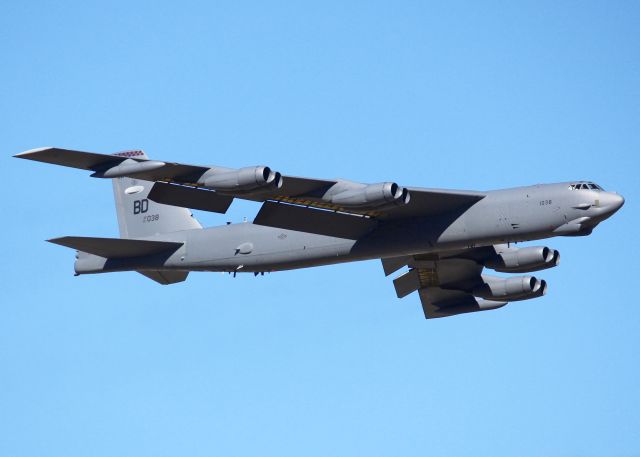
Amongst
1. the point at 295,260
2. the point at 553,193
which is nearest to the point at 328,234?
the point at 295,260

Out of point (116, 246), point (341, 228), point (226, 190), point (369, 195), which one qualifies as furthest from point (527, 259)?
point (116, 246)

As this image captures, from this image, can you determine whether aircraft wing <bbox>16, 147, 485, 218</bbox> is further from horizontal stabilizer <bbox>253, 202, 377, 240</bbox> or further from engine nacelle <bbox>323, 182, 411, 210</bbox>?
horizontal stabilizer <bbox>253, 202, 377, 240</bbox>

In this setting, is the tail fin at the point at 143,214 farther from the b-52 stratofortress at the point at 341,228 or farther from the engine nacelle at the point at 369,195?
the engine nacelle at the point at 369,195

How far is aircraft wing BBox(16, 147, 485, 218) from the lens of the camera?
38.6 meters

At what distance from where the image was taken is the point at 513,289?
154 feet

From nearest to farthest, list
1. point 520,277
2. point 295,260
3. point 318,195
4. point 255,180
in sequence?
point 255,180 < point 318,195 < point 295,260 < point 520,277

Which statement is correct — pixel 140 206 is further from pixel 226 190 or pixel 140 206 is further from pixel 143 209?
pixel 226 190

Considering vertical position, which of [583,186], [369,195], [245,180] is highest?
[245,180]

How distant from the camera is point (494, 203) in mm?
41312

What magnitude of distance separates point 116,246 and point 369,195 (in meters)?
10.6

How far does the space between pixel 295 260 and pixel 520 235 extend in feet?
25.8

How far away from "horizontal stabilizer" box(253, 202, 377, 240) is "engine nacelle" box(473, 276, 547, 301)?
6.66 metres

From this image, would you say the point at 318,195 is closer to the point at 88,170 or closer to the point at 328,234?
the point at 328,234

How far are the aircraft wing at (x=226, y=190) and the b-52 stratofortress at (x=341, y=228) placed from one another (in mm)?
32
